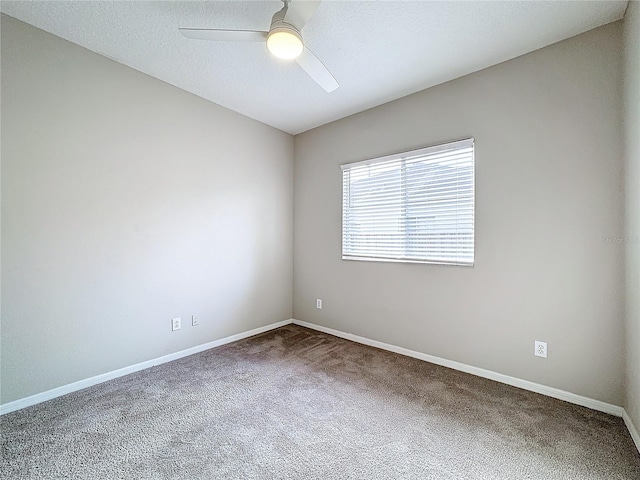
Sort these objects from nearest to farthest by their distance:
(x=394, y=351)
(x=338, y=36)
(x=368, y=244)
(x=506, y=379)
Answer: (x=338, y=36), (x=506, y=379), (x=394, y=351), (x=368, y=244)

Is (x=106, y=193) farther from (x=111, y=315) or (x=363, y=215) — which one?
(x=363, y=215)

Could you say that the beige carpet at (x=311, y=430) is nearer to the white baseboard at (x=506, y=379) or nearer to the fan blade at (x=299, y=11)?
the white baseboard at (x=506, y=379)

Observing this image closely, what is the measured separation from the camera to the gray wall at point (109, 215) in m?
1.98

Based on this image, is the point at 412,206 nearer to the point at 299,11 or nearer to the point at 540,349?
the point at 540,349

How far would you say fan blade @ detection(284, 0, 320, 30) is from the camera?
149 centimetres

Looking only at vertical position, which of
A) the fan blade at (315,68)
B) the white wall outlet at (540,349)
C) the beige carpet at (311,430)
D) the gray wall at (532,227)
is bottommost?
the beige carpet at (311,430)

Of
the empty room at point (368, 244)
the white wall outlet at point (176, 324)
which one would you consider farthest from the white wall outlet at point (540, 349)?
the white wall outlet at point (176, 324)

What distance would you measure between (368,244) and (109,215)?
8.17 feet

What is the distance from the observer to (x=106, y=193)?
2.36m

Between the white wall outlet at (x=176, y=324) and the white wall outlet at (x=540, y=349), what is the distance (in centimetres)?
314

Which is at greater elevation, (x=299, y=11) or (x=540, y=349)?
(x=299, y=11)

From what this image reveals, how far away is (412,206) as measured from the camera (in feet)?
9.50

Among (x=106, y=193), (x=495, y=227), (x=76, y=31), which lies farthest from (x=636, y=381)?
(x=76, y=31)

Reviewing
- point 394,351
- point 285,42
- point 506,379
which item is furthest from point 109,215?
point 506,379
